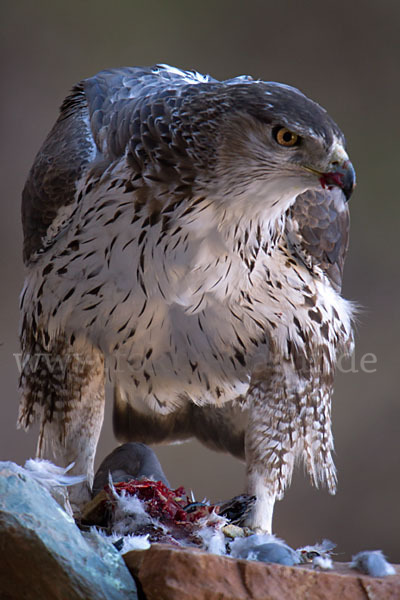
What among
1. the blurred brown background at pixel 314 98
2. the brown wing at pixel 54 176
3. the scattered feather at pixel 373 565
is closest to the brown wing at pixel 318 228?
the brown wing at pixel 54 176

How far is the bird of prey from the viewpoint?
5.72 feet

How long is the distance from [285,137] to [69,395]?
2.79 feet

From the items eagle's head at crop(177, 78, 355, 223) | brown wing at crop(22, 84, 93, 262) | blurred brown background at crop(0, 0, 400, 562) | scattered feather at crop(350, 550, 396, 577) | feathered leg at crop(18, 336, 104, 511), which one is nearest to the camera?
scattered feather at crop(350, 550, 396, 577)

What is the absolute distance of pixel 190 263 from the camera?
6.11 ft

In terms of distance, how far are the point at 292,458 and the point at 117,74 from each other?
1.04m

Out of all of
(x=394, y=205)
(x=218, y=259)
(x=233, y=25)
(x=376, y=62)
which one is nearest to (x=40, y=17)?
(x=233, y=25)

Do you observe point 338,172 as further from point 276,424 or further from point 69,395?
point 69,395

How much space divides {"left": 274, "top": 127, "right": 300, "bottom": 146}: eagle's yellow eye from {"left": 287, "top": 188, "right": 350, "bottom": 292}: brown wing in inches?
14.5

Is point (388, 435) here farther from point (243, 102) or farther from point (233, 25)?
point (243, 102)

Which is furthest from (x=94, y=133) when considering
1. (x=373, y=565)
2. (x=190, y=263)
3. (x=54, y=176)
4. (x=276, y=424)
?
(x=373, y=565)

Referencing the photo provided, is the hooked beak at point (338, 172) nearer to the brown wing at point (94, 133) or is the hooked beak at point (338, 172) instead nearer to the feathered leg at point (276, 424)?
the brown wing at point (94, 133)

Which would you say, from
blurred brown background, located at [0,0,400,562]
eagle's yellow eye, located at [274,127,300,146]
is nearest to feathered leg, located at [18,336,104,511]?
eagle's yellow eye, located at [274,127,300,146]

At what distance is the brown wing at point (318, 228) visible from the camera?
2.07 m

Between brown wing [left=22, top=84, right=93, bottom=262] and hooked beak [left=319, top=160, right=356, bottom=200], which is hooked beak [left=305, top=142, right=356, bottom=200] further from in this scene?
A: brown wing [left=22, top=84, right=93, bottom=262]
